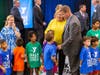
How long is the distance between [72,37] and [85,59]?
689 millimetres

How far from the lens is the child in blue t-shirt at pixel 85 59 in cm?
989

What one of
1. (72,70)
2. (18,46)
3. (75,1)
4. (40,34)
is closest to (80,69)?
(72,70)

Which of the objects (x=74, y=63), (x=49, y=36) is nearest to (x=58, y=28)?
(x=49, y=36)

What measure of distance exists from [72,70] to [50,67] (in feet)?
1.74

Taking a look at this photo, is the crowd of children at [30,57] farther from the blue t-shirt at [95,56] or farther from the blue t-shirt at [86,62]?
the blue t-shirt at [95,56]

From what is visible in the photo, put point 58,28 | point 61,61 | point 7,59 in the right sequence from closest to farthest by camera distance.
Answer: point 7,59 → point 58,28 → point 61,61

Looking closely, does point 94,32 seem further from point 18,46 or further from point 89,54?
point 18,46

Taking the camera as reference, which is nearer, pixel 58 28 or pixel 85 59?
pixel 85 59

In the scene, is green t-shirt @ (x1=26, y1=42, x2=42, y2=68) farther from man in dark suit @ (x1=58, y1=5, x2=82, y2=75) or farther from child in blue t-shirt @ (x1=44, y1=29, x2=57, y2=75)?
man in dark suit @ (x1=58, y1=5, x2=82, y2=75)

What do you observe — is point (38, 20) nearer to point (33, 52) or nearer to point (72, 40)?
point (33, 52)

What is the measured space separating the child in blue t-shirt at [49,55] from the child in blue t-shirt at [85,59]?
651 millimetres

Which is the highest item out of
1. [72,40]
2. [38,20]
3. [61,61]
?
[38,20]

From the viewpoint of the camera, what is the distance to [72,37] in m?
9.67

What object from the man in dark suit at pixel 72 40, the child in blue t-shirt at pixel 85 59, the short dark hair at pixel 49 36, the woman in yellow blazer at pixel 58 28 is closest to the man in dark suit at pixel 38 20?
the woman in yellow blazer at pixel 58 28
